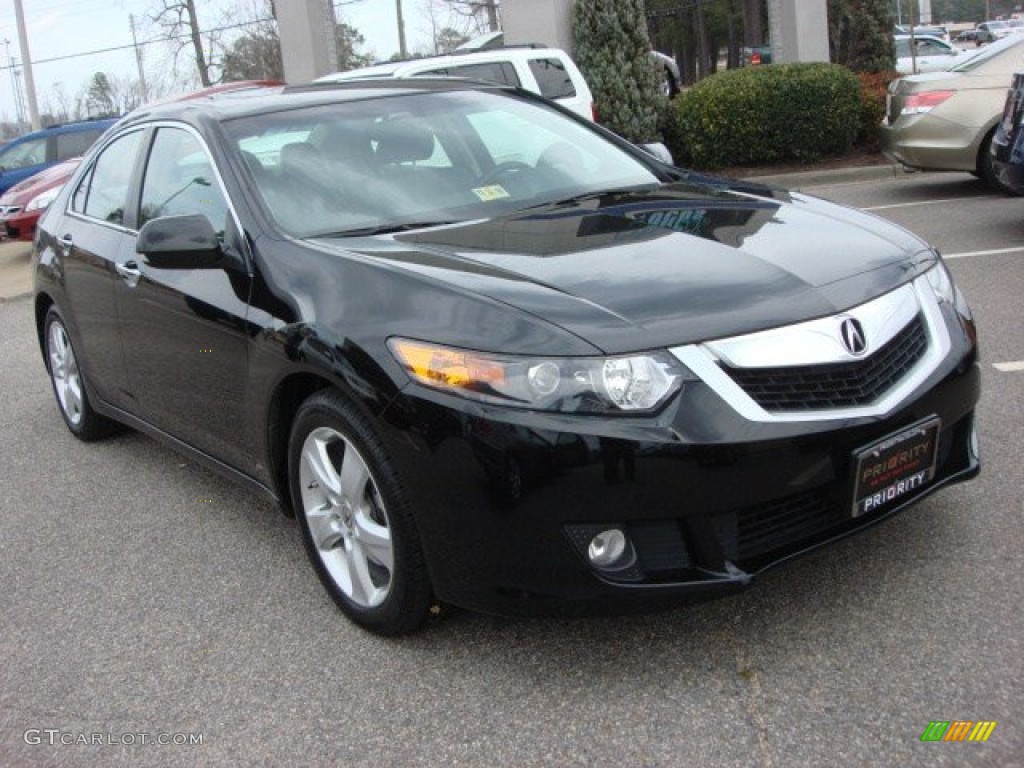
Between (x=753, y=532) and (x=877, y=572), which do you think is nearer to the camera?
(x=753, y=532)

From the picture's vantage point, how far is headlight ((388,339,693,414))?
8.58 ft

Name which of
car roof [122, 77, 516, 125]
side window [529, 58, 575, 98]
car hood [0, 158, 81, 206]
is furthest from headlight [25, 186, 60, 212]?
car roof [122, 77, 516, 125]

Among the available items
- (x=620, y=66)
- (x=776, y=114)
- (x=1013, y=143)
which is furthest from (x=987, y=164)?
(x=620, y=66)

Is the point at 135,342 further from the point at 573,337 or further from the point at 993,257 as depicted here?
the point at 993,257

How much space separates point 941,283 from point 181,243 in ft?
7.61

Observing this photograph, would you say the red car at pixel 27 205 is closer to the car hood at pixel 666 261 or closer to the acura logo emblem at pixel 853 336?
the car hood at pixel 666 261

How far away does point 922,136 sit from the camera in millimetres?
10219

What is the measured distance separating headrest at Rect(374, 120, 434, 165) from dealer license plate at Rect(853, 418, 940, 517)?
193cm

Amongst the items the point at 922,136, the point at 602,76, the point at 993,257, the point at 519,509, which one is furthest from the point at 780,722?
the point at 602,76

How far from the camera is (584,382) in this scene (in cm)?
262

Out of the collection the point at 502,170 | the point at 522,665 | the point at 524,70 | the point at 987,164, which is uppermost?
the point at 524,70

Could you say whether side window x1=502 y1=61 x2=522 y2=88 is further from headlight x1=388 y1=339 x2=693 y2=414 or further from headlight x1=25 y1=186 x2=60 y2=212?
headlight x1=388 y1=339 x2=693 y2=414

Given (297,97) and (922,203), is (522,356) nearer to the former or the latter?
(297,97)

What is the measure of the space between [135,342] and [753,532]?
2632 mm
